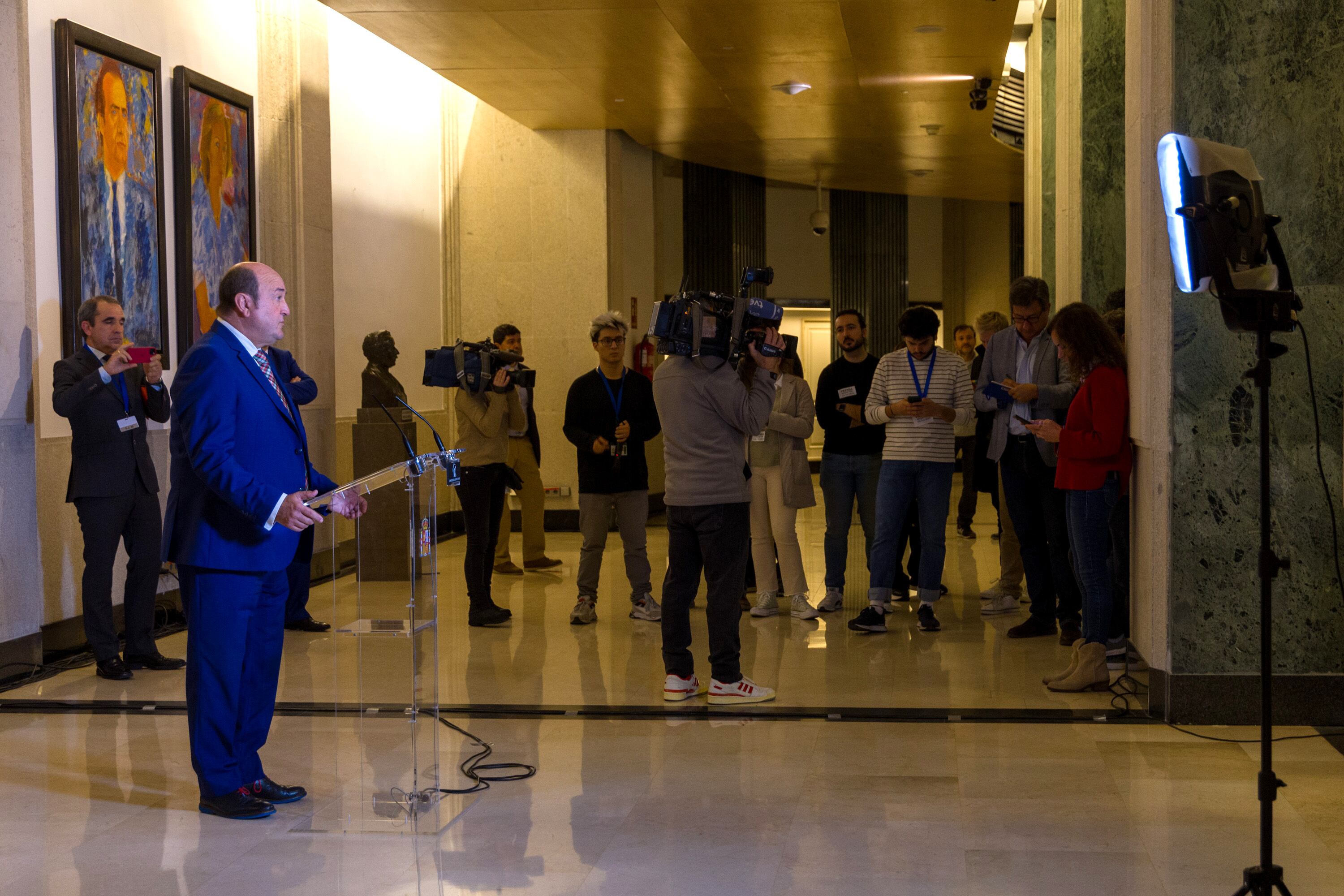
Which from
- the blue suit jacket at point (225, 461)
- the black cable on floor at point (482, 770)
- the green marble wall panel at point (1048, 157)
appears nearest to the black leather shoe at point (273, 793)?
the black cable on floor at point (482, 770)

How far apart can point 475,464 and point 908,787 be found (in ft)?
12.5

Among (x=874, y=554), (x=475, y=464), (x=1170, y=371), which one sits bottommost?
(x=874, y=554)

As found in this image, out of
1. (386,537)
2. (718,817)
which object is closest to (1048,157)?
(718,817)

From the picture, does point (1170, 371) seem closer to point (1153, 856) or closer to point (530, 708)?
point (1153, 856)

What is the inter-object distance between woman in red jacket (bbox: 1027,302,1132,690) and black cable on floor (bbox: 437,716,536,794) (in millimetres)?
2378

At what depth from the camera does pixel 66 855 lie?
12.3 ft

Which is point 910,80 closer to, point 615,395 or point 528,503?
point 528,503

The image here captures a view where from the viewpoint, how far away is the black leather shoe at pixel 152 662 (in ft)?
20.4

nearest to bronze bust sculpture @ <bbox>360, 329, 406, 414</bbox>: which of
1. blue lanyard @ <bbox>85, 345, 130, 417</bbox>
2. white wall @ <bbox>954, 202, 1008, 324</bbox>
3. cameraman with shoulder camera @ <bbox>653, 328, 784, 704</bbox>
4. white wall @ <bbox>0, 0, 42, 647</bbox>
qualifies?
blue lanyard @ <bbox>85, 345, 130, 417</bbox>

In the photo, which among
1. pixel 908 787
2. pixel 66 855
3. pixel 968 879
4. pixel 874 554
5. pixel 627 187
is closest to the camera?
pixel 968 879

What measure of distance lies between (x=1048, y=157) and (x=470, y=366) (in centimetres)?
461

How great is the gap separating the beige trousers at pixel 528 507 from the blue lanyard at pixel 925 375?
10.8 feet

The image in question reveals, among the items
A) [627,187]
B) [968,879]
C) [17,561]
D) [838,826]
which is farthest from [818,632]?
[627,187]

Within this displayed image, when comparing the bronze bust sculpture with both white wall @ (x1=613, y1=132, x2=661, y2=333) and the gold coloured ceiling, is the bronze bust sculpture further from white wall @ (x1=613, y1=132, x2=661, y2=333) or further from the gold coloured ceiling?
white wall @ (x1=613, y1=132, x2=661, y2=333)
